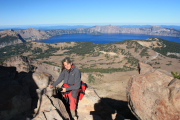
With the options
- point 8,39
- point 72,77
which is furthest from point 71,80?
point 8,39

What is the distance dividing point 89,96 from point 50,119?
3.24 meters

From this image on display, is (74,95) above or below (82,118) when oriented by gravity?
above

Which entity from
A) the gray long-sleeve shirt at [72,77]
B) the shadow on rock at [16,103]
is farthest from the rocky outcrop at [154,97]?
the shadow on rock at [16,103]

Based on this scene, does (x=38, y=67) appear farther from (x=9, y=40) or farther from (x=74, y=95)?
(x=9, y=40)

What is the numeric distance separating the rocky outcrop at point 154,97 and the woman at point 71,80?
7.99 feet

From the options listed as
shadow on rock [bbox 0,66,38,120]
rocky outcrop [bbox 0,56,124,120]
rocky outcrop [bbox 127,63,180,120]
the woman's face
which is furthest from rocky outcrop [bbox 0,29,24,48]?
rocky outcrop [bbox 127,63,180,120]

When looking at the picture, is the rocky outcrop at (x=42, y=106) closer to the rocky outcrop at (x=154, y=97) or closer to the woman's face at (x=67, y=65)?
the woman's face at (x=67, y=65)

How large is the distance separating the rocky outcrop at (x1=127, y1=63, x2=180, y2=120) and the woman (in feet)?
7.99

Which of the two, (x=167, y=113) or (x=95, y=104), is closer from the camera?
(x=167, y=113)

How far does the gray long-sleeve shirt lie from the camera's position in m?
5.59

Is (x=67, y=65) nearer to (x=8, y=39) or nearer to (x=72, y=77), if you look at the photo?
(x=72, y=77)

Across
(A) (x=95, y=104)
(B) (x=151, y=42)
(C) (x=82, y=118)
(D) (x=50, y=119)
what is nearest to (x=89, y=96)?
(A) (x=95, y=104)

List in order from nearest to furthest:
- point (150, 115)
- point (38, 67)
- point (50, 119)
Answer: point (150, 115), point (50, 119), point (38, 67)

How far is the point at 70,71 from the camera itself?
5.78 meters
